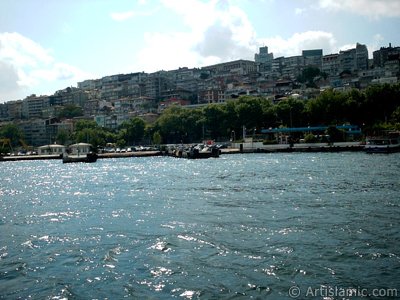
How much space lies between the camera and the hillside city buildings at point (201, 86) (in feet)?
444

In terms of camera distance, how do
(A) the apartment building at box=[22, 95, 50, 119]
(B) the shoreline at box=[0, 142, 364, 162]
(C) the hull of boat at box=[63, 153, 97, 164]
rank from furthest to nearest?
(A) the apartment building at box=[22, 95, 50, 119], (C) the hull of boat at box=[63, 153, 97, 164], (B) the shoreline at box=[0, 142, 364, 162]

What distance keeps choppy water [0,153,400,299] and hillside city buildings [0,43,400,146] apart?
98783 mm

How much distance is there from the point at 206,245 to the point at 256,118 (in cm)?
8361

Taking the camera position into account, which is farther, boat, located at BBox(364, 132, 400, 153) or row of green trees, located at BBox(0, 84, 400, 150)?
row of green trees, located at BBox(0, 84, 400, 150)

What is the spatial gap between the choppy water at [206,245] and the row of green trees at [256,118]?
5749 cm

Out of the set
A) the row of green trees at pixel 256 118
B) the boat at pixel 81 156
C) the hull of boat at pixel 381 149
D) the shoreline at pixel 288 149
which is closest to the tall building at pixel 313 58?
the row of green trees at pixel 256 118

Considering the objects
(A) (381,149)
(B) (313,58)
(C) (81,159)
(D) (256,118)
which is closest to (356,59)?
(B) (313,58)

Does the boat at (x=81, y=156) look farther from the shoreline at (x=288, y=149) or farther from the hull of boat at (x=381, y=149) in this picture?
the hull of boat at (x=381, y=149)

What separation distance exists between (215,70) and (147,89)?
94.7ft

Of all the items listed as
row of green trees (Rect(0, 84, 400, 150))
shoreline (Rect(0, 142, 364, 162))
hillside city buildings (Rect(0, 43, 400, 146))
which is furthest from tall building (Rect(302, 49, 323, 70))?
shoreline (Rect(0, 142, 364, 162))

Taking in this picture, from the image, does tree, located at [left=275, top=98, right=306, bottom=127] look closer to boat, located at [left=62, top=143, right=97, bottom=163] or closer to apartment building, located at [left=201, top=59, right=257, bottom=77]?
boat, located at [left=62, top=143, right=97, bottom=163]

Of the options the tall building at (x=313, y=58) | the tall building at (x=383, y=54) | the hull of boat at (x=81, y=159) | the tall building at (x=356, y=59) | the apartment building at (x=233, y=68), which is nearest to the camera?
the hull of boat at (x=81, y=159)

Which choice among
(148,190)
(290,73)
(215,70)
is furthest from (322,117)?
(215,70)

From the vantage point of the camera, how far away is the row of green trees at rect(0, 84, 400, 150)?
8188 centimetres
